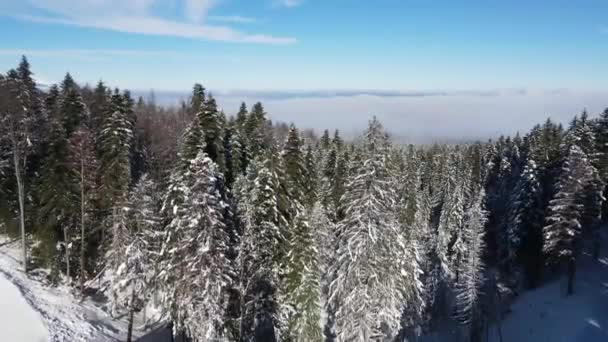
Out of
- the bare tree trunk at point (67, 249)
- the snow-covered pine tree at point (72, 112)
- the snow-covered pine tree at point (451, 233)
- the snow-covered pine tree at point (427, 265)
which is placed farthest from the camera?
the snow-covered pine tree at point (451, 233)

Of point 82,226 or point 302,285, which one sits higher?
point 82,226

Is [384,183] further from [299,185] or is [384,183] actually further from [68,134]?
[68,134]

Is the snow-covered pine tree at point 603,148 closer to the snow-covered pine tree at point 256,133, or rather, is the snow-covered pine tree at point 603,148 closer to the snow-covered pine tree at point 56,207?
the snow-covered pine tree at point 256,133

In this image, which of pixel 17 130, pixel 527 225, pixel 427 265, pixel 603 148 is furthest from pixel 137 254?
pixel 603 148

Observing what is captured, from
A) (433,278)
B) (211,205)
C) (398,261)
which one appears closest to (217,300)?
(211,205)

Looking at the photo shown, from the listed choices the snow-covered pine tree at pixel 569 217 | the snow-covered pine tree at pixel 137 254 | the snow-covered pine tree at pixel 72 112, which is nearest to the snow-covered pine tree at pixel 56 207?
the snow-covered pine tree at pixel 137 254

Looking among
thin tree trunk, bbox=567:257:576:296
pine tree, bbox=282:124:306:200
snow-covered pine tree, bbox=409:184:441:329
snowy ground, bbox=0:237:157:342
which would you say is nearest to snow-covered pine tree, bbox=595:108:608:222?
thin tree trunk, bbox=567:257:576:296

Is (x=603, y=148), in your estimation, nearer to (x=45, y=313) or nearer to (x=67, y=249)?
(x=67, y=249)
